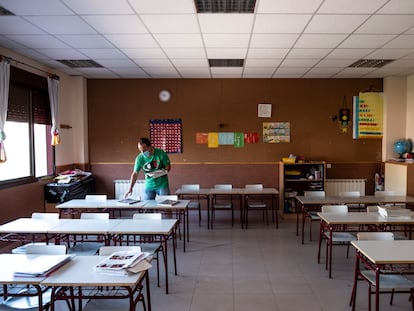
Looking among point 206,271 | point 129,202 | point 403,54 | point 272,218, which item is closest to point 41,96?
point 129,202

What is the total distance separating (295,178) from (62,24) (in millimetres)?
5440

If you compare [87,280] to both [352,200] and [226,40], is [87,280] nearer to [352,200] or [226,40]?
[226,40]

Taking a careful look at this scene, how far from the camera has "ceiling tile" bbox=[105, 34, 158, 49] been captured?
4.78m

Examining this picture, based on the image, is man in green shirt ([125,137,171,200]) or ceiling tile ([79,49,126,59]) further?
man in green shirt ([125,137,171,200])

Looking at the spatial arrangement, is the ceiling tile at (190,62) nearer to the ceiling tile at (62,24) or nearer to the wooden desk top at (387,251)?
the ceiling tile at (62,24)

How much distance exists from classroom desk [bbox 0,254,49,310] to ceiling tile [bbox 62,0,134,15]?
263 centimetres

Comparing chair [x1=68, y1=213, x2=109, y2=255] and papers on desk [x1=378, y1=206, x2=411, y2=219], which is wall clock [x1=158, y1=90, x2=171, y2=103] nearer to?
chair [x1=68, y1=213, x2=109, y2=255]

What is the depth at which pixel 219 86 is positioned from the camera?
7926 millimetres

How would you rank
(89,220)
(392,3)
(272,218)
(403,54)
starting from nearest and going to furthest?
(392,3)
(89,220)
(403,54)
(272,218)

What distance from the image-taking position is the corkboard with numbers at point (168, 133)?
7.97 metres

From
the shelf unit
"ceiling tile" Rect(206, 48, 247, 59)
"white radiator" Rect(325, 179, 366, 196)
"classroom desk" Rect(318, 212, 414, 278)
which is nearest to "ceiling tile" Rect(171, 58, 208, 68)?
"ceiling tile" Rect(206, 48, 247, 59)

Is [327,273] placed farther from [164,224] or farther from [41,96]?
[41,96]

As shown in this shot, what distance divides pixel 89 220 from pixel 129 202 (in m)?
0.98

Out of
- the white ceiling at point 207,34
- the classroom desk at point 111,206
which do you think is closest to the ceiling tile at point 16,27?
the white ceiling at point 207,34
